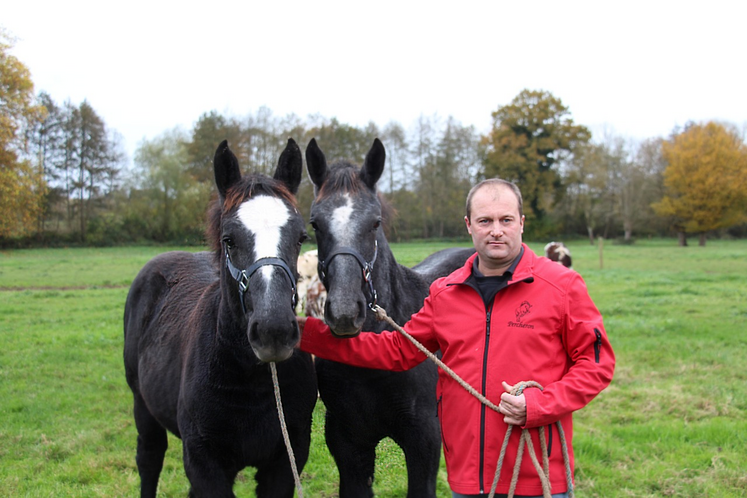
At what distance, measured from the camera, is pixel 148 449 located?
391 cm

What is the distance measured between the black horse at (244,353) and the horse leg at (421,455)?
1.80 feet

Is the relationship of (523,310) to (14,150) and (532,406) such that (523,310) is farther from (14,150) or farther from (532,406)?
(14,150)

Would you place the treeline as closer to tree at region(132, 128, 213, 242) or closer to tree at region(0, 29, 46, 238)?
tree at region(132, 128, 213, 242)

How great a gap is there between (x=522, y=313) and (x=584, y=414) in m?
4.18

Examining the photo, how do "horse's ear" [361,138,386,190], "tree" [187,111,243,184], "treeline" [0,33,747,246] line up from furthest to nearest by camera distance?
"treeline" [0,33,747,246] < "tree" [187,111,243,184] < "horse's ear" [361,138,386,190]

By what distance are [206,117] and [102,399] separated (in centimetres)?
2415

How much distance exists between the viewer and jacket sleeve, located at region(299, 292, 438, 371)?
2.51 metres

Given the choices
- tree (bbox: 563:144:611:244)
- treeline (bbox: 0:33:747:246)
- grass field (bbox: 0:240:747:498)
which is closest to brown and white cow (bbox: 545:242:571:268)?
grass field (bbox: 0:240:747:498)

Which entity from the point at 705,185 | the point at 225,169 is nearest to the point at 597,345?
the point at 225,169

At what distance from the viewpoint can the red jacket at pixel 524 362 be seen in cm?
197

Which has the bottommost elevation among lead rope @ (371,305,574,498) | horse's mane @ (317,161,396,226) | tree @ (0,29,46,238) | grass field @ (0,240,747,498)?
grass field @ (0,240,747,498)

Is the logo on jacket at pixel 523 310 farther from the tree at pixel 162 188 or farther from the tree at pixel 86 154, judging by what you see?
the tree at pixel 86 154

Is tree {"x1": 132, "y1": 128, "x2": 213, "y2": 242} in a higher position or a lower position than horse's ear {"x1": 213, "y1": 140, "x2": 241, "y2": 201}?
higher

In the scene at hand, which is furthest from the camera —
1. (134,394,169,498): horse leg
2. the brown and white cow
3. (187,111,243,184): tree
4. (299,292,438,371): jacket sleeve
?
(187,111,243,184): tree
